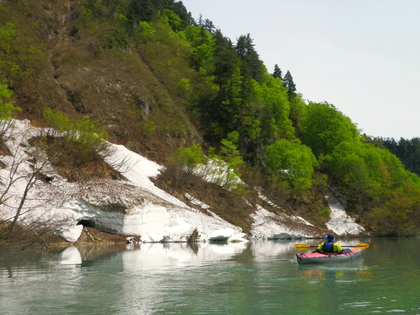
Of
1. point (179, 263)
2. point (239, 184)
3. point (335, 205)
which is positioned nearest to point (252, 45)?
point (335, 205)

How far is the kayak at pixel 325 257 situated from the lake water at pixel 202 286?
425 mm

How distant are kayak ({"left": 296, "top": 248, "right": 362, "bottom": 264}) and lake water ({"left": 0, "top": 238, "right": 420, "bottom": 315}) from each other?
0.43m

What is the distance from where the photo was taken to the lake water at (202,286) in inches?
552

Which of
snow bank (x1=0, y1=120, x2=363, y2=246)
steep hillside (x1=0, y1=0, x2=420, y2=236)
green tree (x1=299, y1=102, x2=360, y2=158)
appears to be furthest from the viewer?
green tree (x1=299, y1=102, x2=360, y2=158)

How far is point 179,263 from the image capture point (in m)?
25.5

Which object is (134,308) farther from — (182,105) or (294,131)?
(294,131)

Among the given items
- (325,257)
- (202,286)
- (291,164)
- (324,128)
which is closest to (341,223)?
(291,164)

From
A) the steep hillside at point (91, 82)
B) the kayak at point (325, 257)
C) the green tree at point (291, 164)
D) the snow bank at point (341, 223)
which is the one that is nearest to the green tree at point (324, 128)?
the green tree at point (291, 164)

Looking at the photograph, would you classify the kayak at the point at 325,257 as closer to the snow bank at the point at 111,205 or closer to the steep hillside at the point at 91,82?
the snow bank at the point at 111,205

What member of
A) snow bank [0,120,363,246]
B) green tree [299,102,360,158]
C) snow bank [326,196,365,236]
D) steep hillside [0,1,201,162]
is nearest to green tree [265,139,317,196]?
snow bank [326,196,365,236]

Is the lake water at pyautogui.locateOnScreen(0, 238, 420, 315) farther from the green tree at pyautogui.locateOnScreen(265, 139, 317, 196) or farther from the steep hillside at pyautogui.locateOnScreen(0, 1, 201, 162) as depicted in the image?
the green tree at pyautogui.locateOnScreen(265, 139, 317, 196)

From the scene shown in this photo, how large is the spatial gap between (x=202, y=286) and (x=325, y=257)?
965cm

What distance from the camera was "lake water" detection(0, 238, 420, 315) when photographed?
14.0m

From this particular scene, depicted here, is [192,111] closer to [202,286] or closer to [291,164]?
[291,164]
